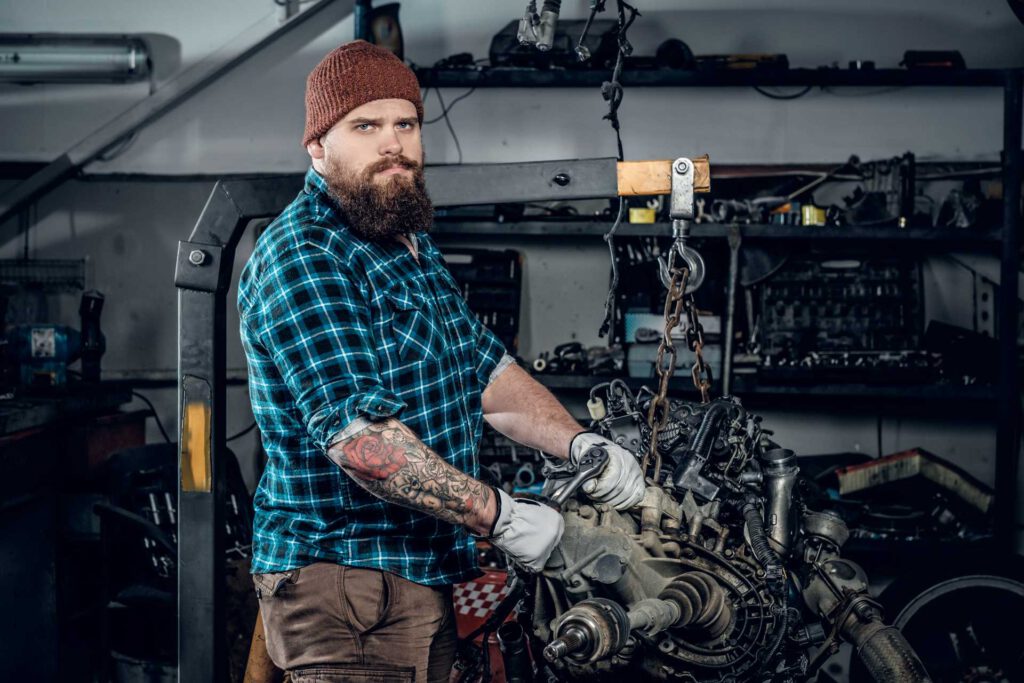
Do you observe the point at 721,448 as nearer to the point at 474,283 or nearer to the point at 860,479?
the point at 860,479

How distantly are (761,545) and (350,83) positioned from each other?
1140 millimetres

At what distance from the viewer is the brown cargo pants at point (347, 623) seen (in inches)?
64.6

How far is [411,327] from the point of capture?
1686mm

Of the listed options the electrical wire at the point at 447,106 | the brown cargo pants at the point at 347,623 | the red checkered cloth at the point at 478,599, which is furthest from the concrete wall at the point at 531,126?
the brown cargo pants at the point at 347,623

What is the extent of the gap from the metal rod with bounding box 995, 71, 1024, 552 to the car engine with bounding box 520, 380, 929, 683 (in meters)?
1.58

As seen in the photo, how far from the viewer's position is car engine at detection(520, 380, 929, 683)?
165cm

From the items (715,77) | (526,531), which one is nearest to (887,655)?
(526,531)

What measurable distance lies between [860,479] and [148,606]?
2334 millimetres

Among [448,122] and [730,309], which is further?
[448,122]

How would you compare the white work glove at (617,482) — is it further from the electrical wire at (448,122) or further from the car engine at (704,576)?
the electrical wire at (448,122)

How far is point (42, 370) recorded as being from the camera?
137 inches

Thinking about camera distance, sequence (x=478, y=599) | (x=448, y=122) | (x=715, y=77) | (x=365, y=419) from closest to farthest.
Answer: (x=365, y=419) < (x=478, y=599) < (x=715, y=77) < (x=448, y=122)

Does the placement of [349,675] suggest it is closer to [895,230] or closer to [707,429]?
[707,429]

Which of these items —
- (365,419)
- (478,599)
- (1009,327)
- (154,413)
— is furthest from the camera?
(154,413)
